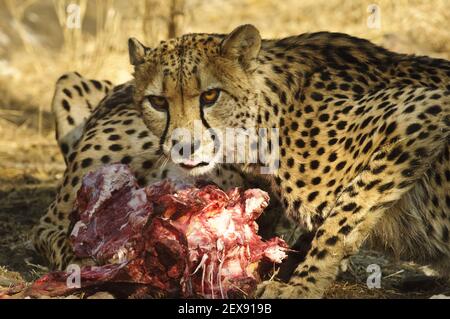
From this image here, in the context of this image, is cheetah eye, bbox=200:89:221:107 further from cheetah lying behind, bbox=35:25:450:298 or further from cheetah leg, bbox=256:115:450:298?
cheetah leg, bbox=256:115:450:298

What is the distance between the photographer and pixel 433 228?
4641 mm

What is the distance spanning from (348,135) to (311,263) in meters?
0.70

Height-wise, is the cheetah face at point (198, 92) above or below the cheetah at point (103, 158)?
above

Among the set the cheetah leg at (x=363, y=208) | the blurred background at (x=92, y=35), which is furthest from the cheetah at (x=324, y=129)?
the blurred background at (x=92, y=35)

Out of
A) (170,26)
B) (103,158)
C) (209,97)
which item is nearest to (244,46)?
(209,97)

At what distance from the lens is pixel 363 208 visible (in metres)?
4.47

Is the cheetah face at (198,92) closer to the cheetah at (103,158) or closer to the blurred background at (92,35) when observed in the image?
the cheetah at (103,158)

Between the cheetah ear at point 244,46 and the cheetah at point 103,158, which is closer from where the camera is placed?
the cheetah ear at point 244,46

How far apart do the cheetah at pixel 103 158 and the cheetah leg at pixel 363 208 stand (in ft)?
2.49

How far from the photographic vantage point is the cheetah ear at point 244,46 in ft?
15.4

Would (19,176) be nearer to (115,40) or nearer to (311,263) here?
(115,40)

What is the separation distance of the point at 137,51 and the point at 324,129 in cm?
102

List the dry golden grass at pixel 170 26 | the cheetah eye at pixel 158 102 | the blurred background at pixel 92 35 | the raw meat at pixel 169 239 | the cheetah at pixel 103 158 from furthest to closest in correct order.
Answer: the dry golden grass at pixel 170 26, the blurred background at pixel 92 35, the cheetah at pixel 103 158, the cheetah eye at pixel 158 102, the raw meat at pixel 169 239

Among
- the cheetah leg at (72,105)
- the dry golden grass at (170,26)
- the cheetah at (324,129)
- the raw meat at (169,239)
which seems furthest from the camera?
the dry golden grass at (170,26)
